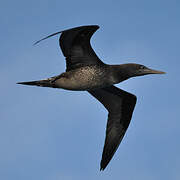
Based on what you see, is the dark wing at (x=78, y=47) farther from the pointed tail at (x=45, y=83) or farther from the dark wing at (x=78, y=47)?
the pointed tail at (x=45, y=83)

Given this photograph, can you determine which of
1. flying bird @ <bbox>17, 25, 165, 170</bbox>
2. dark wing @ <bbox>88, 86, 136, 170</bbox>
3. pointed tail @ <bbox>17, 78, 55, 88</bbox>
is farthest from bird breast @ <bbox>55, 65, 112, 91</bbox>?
dark wing @ <bbox>88, 86, 136, 170</bbox>

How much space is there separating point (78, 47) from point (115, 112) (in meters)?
2.78

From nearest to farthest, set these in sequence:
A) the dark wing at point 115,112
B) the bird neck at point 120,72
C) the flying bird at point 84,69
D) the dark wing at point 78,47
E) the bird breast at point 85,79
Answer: the dark wing at point 78,47 → the flying bird at point 84,69 → the bird breast at point 85,79 → the bird neck at point 120,72 → the dark wing at point 115,112

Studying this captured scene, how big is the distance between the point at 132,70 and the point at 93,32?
157 cm

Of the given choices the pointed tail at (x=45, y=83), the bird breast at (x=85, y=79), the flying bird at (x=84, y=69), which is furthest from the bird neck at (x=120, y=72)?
the pointed tail at (x=45, y=83)

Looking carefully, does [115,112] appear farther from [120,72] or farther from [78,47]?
[78,47]

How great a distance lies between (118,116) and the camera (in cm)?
1308

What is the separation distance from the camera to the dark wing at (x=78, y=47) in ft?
35.5

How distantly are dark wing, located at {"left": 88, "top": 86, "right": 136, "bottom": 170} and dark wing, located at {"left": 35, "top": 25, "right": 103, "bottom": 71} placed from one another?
1.85m

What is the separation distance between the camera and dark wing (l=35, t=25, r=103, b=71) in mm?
10812

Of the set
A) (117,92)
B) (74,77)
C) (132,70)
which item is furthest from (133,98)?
(74,77)

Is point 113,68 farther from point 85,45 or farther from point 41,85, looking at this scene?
point 41,85

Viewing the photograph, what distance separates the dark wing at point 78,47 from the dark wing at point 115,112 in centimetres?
185

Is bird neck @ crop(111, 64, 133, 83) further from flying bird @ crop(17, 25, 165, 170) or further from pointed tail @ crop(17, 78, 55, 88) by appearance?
pointed tail @ crop(17, 78, 55, 88)
